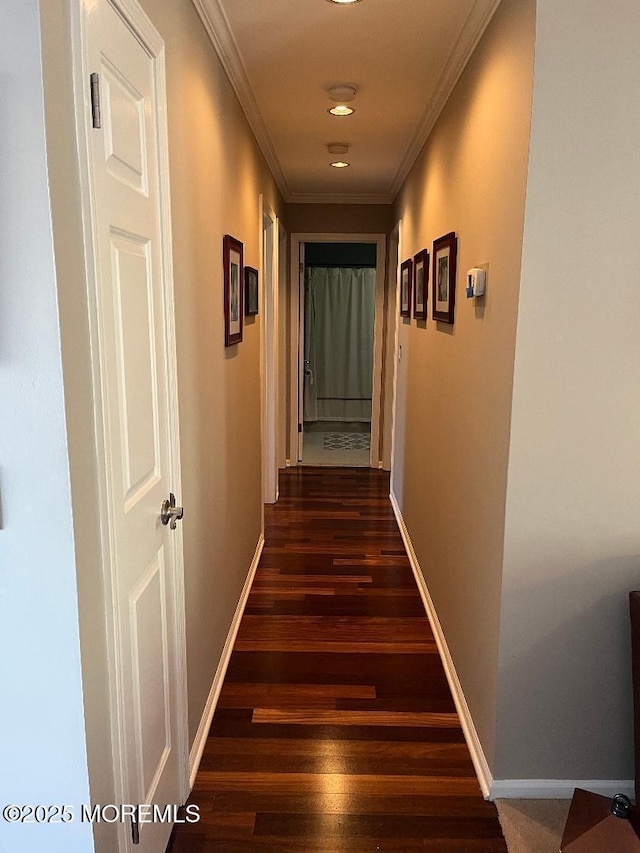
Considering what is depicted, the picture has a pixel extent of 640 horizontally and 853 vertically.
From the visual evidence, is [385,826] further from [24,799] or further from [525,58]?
[525,58]

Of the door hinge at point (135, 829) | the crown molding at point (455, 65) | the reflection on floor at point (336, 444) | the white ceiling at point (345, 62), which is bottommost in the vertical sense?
the reflection on floor at point (336, 444)

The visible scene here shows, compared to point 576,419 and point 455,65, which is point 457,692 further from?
point 455,65

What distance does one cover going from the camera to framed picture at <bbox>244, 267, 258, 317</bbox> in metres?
3.15

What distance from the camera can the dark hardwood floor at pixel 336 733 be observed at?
1.87 m

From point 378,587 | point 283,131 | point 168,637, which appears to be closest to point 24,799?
point 168,637

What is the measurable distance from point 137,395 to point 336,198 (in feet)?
15.5

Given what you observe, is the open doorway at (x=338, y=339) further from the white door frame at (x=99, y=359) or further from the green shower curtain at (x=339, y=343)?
the white door frame at (x=99, y=359)

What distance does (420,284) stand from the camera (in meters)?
3.60

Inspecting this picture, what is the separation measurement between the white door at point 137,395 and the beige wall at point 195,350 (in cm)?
8

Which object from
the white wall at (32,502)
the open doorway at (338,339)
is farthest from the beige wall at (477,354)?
the open doorway at (338,339)

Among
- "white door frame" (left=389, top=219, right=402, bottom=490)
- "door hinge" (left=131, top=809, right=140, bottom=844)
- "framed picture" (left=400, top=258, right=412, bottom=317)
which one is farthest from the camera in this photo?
"white door frame" (left=389, top=219, right=402, bottom=490)

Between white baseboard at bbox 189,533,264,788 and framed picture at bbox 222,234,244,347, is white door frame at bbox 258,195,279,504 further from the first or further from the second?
framed picture at bbox 222,234,244,347

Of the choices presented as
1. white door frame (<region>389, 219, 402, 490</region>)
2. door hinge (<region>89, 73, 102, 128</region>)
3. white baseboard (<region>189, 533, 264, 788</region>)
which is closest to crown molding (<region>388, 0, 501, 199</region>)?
white door frame (<region>389, 219, 402, 490</region>)

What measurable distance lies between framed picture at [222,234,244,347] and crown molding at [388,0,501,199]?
1.09 meters
